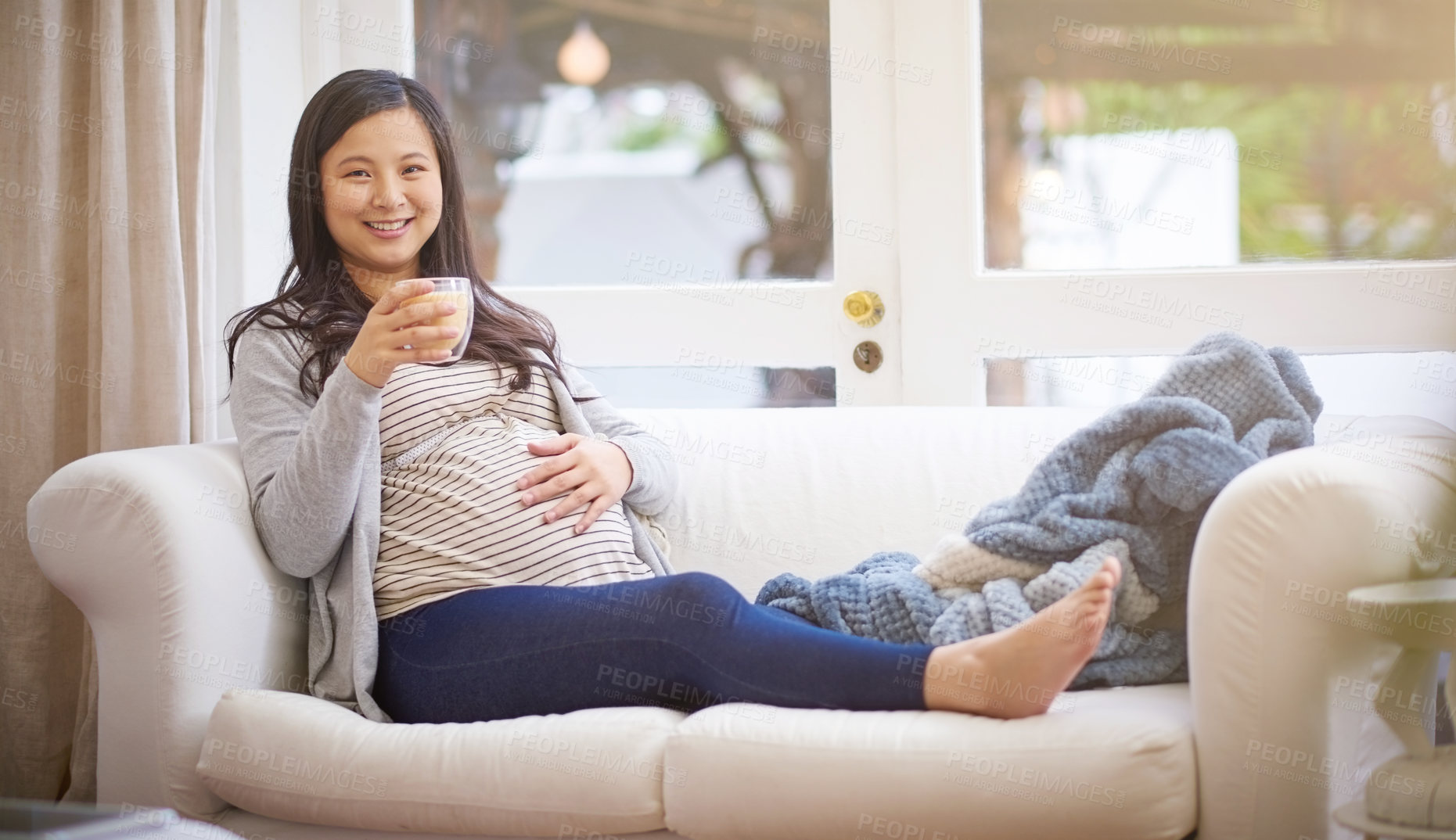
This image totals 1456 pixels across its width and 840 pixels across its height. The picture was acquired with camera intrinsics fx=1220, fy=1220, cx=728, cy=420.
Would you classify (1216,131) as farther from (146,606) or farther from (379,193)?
(146,606)

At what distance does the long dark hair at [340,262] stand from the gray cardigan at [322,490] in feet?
0.15

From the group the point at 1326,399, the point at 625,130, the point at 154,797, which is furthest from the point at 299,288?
the point at 1326,399

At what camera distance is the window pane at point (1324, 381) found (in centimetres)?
230

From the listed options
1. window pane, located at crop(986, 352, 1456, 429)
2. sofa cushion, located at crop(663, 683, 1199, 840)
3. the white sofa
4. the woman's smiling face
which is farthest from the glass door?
sofa cushion, located at crop(663, 683, 1199, 840)

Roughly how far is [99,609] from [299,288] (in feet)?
1.76

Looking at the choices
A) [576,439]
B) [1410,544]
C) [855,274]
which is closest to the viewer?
[1410,544]

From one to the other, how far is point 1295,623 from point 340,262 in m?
1.37

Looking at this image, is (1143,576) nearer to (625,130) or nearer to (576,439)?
(576,439)

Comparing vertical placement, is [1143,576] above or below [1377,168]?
below

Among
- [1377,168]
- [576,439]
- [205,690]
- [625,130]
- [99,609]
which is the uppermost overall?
[625,130]

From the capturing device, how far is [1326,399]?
93.5 inches

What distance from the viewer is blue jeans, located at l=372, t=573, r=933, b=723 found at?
1352 millimetres

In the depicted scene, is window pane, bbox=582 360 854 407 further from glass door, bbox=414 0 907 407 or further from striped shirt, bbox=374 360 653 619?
striped shirt, bbox=374 360 653 619

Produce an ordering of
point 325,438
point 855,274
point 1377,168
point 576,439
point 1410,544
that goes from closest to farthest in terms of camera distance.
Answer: point 1410,544 → point 325,438 → point 576,439 → point 1377,168 → point 855,274
